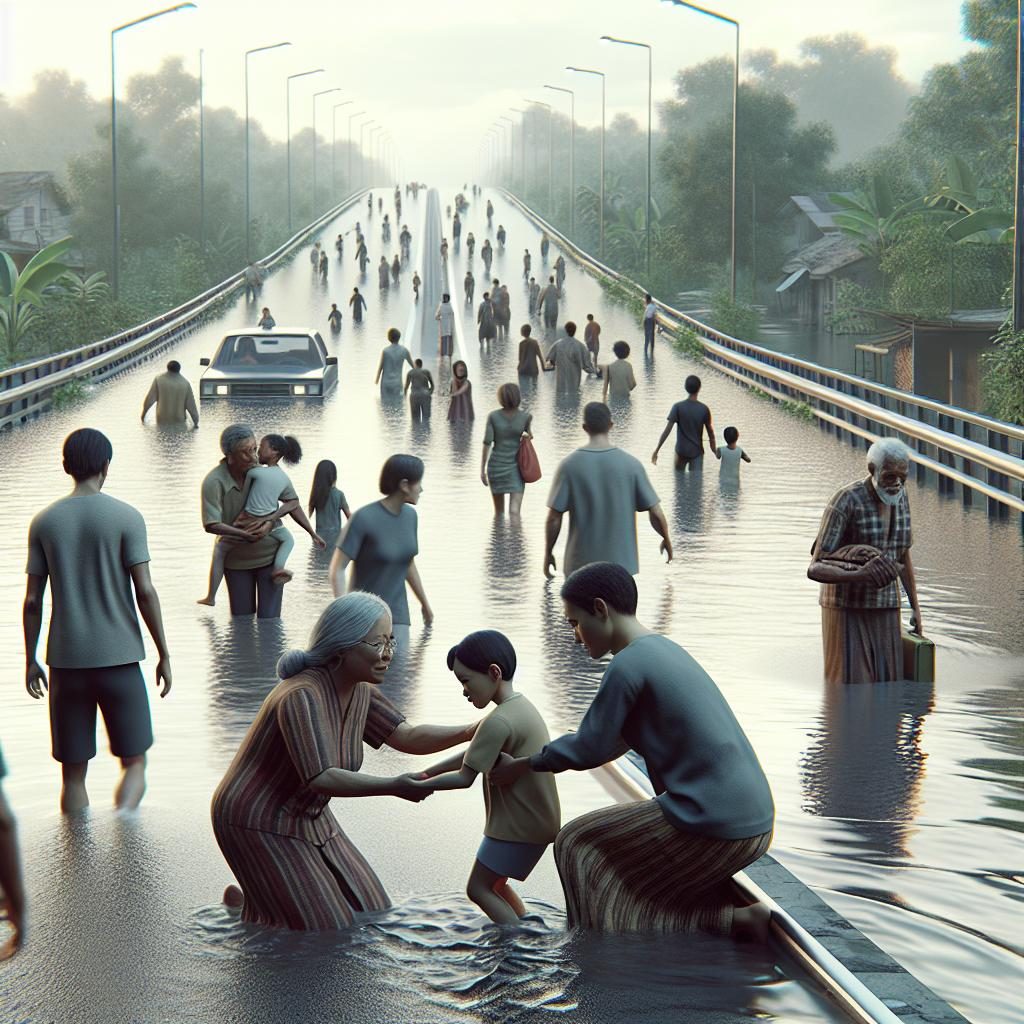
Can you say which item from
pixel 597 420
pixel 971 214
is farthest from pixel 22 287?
pixel 597 420

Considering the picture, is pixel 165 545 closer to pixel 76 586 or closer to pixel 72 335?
pixel 76 586

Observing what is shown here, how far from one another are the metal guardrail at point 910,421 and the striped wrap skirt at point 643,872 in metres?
12.8

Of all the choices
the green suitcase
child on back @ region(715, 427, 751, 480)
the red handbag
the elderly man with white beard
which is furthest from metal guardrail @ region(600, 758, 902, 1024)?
child on back @ region(715, 427, 751, 480)

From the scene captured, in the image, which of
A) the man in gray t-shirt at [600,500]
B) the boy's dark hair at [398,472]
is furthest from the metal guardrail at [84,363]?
the boy's dark hair at [398,472]

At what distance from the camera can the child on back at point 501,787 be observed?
6777 mm

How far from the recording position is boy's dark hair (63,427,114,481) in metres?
8.52

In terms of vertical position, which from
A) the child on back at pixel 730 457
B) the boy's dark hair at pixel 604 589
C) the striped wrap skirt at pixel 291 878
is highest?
the child on back at pixel 730 457

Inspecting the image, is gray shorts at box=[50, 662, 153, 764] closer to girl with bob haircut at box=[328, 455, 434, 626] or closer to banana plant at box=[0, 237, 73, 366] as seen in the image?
girl with bob haircut at box=[328, 455, 434, 626]

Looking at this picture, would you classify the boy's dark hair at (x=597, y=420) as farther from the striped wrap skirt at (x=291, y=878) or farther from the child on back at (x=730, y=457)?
the child on back at (x=730, y=457)

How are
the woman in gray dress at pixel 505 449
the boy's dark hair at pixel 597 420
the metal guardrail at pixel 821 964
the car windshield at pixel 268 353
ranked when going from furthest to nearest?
the car windshield at pixel 268 353 < the woman in gray dress at pixel 505 449 < the boy's dark hair at pixel 597 420 < the metal guardrail at pixel 821 964

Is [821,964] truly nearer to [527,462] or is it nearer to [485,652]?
[485,652]

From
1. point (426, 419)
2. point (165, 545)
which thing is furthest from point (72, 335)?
point (165, 545)

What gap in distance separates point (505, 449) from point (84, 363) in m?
17.6

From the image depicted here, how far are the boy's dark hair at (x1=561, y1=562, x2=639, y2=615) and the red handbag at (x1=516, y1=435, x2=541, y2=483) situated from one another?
12062 mm
